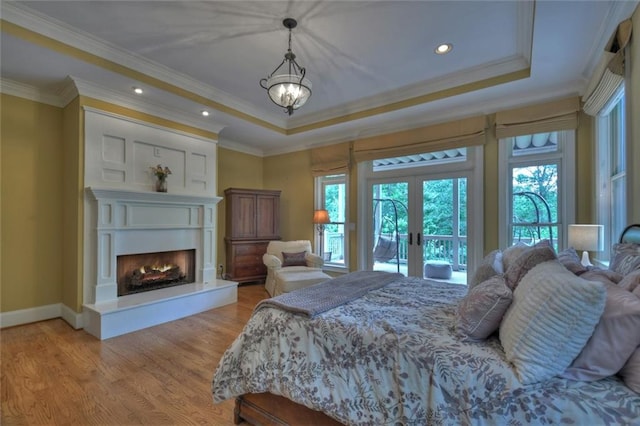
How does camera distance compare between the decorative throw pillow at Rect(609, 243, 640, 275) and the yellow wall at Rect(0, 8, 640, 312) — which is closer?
the decorative throw pillow at Rect(609, 243, 640, 275)

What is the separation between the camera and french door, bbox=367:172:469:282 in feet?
13.5

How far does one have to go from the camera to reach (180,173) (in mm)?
4219

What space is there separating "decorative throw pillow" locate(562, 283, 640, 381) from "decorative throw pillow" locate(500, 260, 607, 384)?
40mm

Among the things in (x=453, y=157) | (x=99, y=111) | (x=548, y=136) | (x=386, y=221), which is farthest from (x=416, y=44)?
(x=99, y=111)

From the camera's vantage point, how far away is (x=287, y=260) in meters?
4.84

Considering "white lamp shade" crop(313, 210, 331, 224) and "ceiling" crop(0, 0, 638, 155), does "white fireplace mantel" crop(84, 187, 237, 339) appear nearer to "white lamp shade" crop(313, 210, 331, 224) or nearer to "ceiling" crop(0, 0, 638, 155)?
"ceiling" crop(0, 0, 638, 155)

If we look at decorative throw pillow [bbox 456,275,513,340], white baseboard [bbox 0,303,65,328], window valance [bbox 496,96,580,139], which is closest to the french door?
window valance [bbox 496,96,580,139]

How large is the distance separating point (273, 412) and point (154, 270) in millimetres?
3208

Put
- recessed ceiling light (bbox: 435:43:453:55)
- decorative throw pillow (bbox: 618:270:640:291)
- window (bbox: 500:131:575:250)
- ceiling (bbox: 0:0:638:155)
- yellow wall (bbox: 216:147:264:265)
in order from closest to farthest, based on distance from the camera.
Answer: decorative throw pillow (bbox: 618:270:640:291) → ceiling (bbox: 0:0:638:155) → recessed ceiling light (bbox: 435:43:453:55) → window (bbox: 500:131:575:250) → yellow wall (bbox: 216:147:264:265)

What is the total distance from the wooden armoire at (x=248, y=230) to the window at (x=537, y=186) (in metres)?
3.87

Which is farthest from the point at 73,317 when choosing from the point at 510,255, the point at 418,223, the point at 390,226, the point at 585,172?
the point at 585,172

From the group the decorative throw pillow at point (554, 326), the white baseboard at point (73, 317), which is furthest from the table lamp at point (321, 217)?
the decorative throw pillow at point (554, 326)

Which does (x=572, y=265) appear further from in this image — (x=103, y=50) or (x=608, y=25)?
(x=103, y=50)

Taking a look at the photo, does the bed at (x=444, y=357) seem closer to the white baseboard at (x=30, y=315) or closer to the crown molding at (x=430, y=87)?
the crown molding at (x=430, y=87)
